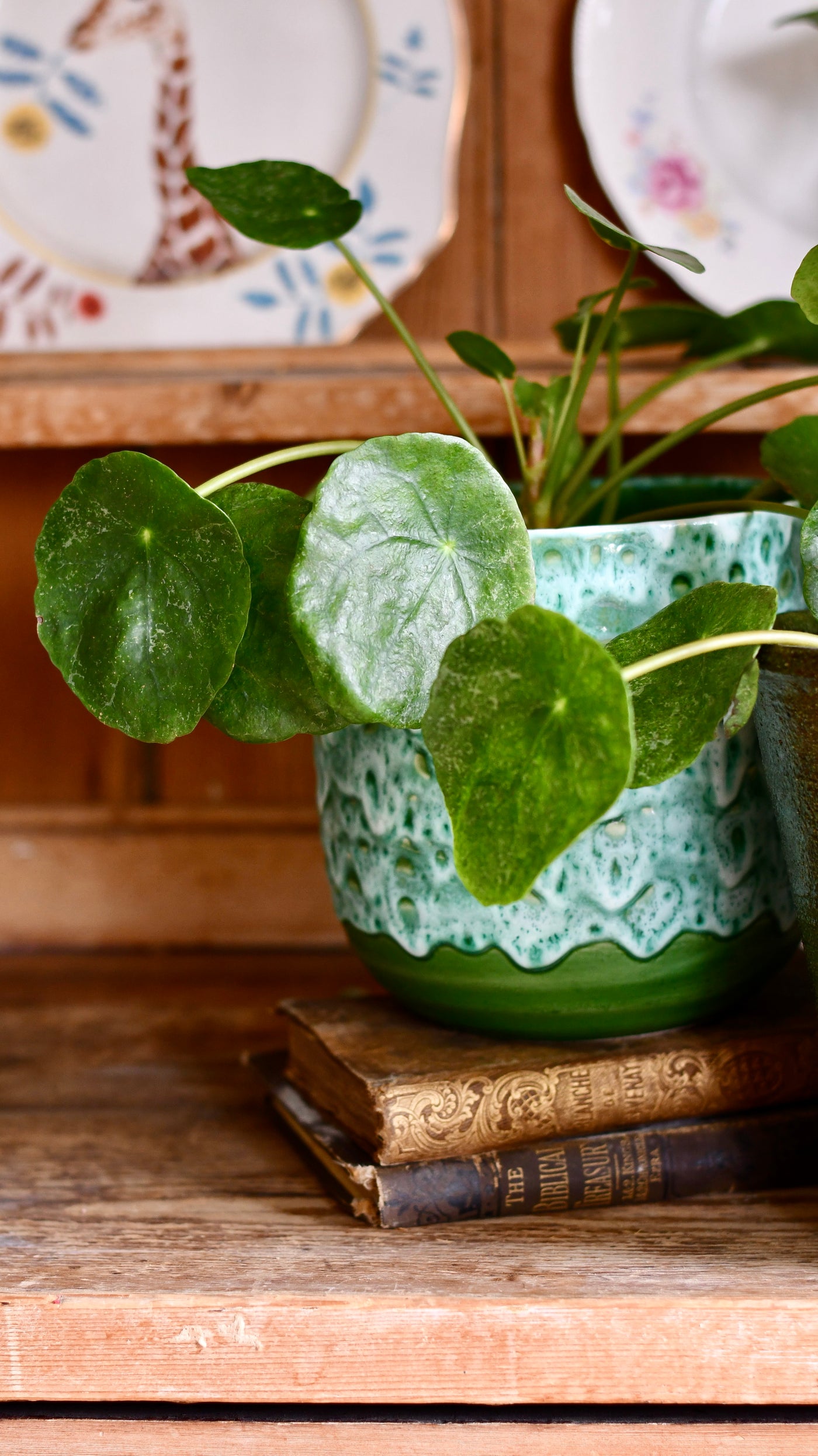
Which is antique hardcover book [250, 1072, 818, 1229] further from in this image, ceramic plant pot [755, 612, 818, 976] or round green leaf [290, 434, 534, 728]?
round green leaf [290, 434, 534, 728]

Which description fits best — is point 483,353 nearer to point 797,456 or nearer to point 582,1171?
point 797,456

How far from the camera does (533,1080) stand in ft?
1.91

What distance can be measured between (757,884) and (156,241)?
2.25ft

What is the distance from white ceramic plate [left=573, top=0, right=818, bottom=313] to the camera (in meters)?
0.93

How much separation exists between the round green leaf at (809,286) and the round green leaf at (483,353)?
0.17 metres

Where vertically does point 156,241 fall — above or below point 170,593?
above

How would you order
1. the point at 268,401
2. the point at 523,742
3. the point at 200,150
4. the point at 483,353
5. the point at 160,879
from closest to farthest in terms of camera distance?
the point at 523,742, the point at 483,353, the point at 268,401, the point at 200,150, the point at 160,879

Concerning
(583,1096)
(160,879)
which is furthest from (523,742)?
(160,879)

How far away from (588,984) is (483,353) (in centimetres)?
33

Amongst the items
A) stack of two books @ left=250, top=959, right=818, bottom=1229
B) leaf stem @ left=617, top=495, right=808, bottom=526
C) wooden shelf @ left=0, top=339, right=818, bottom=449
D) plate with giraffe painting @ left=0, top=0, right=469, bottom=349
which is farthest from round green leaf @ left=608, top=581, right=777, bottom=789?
plate with giraffe painting @ left=0, top=0, right=469, bottom=349

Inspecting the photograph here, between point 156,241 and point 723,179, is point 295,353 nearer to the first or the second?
point 156,241

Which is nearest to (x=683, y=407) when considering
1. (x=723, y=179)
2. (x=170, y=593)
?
(x=723, y=179)

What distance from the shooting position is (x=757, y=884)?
63 centimetres

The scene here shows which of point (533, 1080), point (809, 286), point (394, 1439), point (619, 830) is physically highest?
point (809, 286)
